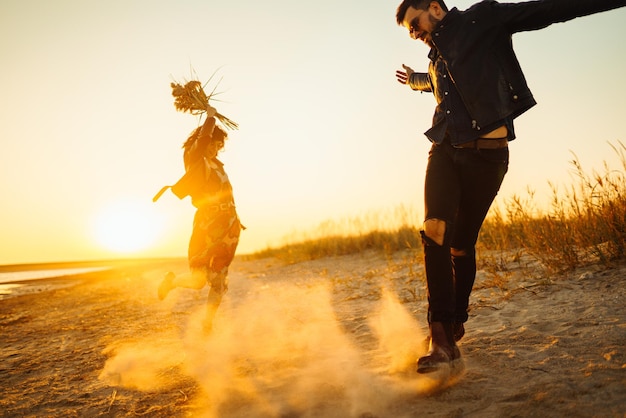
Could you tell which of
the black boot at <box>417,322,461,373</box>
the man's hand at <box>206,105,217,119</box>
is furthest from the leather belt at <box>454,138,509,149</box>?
the man's hand at <box>206,105,217,119</box>

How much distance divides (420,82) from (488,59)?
0.63m

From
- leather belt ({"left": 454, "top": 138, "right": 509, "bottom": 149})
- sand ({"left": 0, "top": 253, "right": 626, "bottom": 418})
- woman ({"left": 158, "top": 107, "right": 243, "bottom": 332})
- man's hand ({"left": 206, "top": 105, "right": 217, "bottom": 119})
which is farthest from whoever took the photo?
man's hand ({"left": 206, "top": 105, "right": 217, "bottom": 119})

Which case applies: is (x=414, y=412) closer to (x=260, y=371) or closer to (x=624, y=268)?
(x=260, y=371)

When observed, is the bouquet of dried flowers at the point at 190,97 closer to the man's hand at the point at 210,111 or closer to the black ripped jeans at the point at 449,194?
the man's hand at the point at 210,111

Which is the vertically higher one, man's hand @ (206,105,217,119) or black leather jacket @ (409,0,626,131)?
man's hand @ (206,105,217,119)

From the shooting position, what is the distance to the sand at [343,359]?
6.30 feet

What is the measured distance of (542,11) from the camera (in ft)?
6.64

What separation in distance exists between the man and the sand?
0.33 meters

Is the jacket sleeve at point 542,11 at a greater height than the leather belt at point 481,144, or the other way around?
the jacket sleeve at point 542,11

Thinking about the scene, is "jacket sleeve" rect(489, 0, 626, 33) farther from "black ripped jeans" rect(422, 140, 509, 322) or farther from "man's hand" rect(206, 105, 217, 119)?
"man's hand" rect(206, 105, 217, 119)

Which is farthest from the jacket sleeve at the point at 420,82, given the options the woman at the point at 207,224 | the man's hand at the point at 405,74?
the woman at the point at 207,224

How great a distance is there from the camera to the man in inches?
84.7

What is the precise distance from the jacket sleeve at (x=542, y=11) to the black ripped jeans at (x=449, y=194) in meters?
0.66

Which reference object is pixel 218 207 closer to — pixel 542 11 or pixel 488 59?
pixel 488 59
